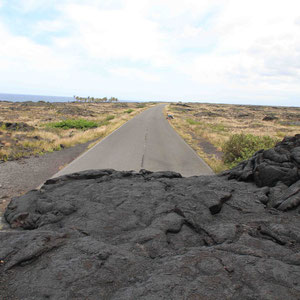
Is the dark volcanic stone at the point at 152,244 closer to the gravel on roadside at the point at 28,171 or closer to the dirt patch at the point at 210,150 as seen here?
the gravel on roadside at the point at 28,171

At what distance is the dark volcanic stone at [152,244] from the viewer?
10.3 feet

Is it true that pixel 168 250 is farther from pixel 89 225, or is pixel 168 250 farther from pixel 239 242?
pixel 89 225

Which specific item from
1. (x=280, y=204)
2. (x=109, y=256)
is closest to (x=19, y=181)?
(x=109, y=256)

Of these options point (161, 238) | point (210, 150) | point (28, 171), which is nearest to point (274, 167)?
point (161, 238)

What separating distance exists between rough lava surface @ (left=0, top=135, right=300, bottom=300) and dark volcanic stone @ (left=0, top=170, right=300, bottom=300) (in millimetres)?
15

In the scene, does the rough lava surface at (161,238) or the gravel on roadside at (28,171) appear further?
the gravel on roadside at (28,171)

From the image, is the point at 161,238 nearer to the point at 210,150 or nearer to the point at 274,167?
the point at 274,167

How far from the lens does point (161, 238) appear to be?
4.49 metres

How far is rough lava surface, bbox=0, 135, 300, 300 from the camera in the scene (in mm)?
3145

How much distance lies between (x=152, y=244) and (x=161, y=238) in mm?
254

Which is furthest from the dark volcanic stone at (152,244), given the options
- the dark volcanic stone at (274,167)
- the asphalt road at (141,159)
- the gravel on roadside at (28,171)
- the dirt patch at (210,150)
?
the dirt patch at (210,150)

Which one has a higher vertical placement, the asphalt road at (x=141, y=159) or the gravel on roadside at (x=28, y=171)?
the asphalt road at (x=141, y=159)

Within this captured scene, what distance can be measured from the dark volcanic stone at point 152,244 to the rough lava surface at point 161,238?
0.6 inches

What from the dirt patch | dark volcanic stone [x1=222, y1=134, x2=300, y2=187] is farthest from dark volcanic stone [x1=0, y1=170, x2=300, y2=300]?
the dirt patch
